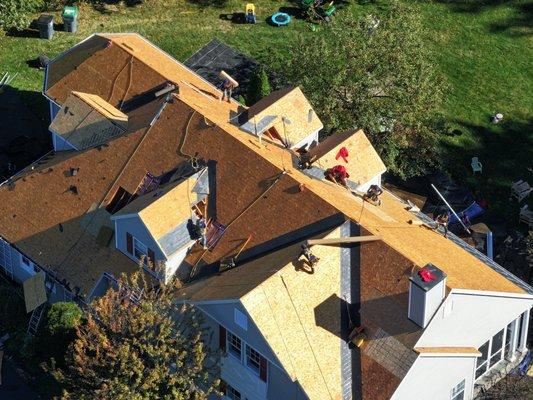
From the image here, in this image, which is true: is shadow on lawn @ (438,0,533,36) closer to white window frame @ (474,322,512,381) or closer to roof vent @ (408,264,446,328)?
white window frame @ (474,322,512,381)

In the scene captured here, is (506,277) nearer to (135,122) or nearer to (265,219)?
(265,219)

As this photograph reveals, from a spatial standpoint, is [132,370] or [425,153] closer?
[132,370]

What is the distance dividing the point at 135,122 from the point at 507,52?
98.0 ft

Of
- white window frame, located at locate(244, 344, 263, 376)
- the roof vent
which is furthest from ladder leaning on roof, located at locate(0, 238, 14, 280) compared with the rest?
the roof vent

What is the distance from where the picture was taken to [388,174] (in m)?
54.3

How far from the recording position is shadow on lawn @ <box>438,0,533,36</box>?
66938 mm

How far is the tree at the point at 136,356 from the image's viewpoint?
121 ft

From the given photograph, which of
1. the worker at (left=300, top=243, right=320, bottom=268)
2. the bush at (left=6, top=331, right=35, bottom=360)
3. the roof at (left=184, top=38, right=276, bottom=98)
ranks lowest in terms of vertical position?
the bush at (left=6, top=331, right=35, bottom=360)

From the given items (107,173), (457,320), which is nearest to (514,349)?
(457,320)

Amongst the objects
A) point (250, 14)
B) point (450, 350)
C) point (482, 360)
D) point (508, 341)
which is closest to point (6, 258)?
point (450, 350)

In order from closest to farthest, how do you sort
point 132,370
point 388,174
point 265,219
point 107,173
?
point 132,370 < point 265,219 < point 107,173 < point 388,174

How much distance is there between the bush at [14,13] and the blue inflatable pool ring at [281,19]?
1595 cm

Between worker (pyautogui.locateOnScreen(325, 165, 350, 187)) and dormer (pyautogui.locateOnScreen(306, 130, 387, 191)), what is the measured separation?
64cm

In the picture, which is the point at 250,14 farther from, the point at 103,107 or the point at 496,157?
the point at 103,107
